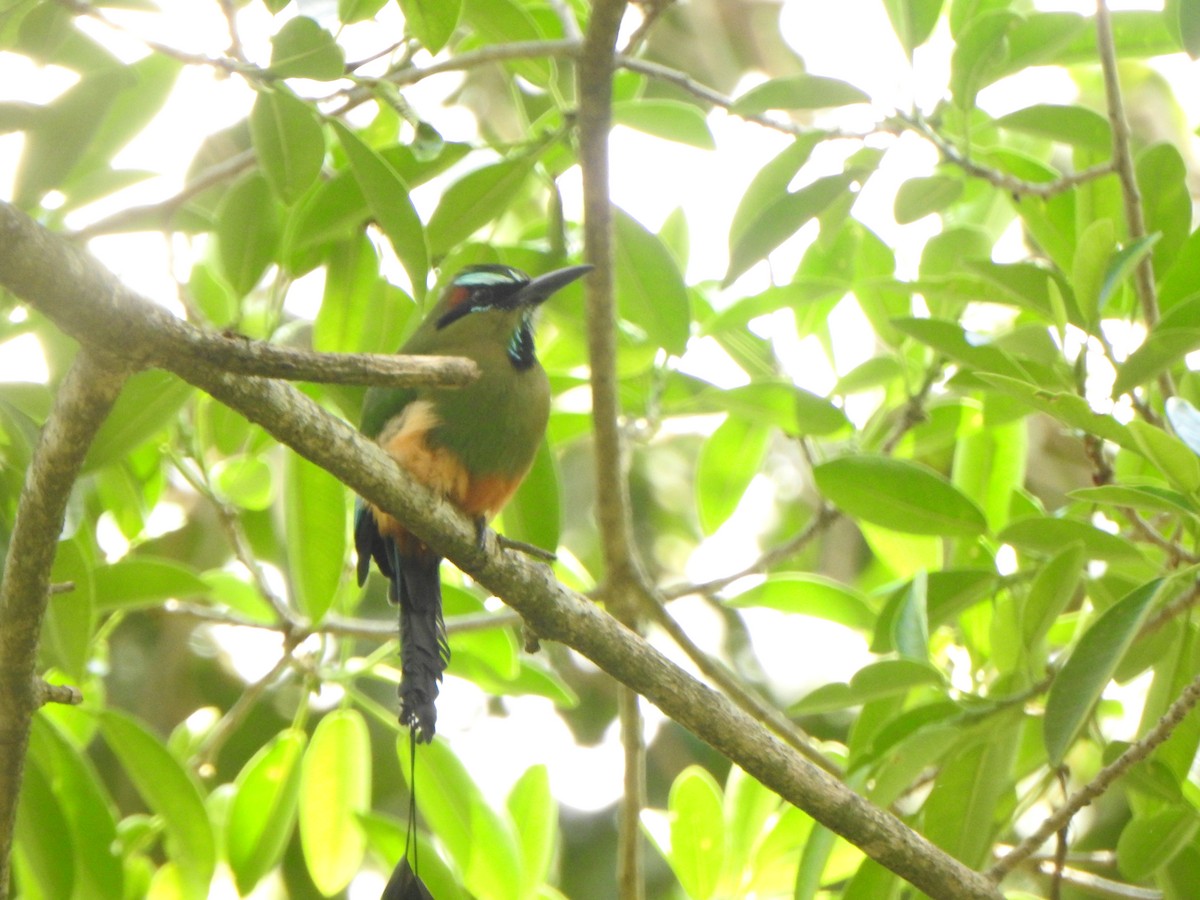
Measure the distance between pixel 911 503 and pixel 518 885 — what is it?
110 cm

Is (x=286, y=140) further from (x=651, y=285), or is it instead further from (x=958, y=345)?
(x=958, y=345)

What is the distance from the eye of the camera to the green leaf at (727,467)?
2.97 metres

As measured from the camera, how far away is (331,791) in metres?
2.72

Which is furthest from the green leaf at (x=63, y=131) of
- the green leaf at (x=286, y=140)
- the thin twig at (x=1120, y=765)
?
the thin twig at (x=1120, y=765)

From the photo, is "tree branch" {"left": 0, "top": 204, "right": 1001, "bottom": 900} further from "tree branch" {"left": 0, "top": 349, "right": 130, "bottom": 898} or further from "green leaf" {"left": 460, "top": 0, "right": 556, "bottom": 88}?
"green leaf" {"left": 460, "top": 0, "right": 556, "bottom": 88}

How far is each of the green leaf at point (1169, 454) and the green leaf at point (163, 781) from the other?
178 cm

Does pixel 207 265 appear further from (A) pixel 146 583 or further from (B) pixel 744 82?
(B) pixel 744 82

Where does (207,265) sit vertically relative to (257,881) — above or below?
above

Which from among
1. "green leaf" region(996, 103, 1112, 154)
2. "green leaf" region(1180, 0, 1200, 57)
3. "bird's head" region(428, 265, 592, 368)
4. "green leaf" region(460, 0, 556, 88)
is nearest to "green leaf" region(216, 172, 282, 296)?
Result: "bird's head" region(428, 265, 592, 368)

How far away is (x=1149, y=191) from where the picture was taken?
2.42m

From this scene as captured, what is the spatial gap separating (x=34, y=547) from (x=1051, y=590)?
5.08ft

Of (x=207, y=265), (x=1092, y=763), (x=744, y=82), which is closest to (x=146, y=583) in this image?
(x=207, y=265)

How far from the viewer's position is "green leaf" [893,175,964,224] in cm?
244

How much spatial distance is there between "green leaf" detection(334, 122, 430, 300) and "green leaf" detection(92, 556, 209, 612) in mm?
710
